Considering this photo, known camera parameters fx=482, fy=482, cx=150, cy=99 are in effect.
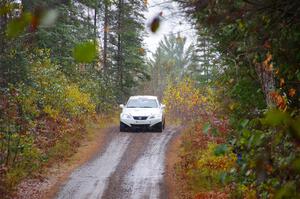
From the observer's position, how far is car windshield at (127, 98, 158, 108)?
69.4 ft

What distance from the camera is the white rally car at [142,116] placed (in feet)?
66.7

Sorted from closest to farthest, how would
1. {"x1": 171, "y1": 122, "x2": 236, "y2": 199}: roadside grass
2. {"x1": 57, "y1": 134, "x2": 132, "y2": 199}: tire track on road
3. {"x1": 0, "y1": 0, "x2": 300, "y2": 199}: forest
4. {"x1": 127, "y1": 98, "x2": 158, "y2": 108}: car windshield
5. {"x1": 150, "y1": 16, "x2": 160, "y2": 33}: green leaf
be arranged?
{"x1": 150, "y1": 16, "x2": 160, "y2": 33}: green leaf → {"x1": 0, "y1": 0, "x2": 300, "y2": 199}: forest → {"x1": 171, "y1": 122, "x2": 236, "y2": 199}: roadside grass → {"x1": 57, "y1": 134, "x2": 132, "y2": 199}: tire track on road → {"x1": 127, "y1": 98, "x2": 158, "y2": 108}: car windshield

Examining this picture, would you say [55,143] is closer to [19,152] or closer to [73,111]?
[19,152]

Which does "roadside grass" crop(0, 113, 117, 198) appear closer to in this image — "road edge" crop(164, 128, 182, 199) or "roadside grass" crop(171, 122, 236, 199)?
"road edge" crop(164, 128, 182, 199)

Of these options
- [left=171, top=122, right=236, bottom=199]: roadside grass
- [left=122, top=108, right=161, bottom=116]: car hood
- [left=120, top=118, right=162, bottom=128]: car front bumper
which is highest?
[left=122, top=108, right=161, bottom=116]: car hood

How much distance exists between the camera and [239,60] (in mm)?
10078

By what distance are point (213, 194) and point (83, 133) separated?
34.7 ft

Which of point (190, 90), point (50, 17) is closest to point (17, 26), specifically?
point (50, 17)

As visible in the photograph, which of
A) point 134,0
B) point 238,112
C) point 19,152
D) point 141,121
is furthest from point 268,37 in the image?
point 134,0

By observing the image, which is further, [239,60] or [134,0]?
[134,0]

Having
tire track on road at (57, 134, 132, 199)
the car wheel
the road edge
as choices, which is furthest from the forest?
the car wheel

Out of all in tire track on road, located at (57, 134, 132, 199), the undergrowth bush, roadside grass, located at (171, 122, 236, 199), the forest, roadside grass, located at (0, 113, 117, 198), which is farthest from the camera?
the undergrowth bush

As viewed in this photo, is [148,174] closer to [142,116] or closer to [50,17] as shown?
[142,116]

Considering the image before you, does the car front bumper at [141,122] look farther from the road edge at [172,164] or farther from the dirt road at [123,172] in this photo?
the road edge at [172,164]
